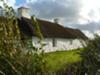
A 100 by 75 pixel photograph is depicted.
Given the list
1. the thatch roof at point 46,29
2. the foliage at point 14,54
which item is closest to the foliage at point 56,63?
the foliage at point 14,54

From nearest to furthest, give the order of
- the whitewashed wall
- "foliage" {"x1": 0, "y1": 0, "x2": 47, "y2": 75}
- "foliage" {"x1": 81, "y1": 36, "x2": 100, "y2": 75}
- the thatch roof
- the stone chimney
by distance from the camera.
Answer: "foliage" {"x1": 0, "y1": 0, "x2": 47, "y2": 75}, "foliage" {"x1": 81, "y1": 36, "x2": 100, "y2": 75}, the thatch roof, the stone chimney, the whitewashed wall

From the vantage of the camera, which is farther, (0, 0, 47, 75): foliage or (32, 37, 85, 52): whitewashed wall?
(32, 37, 85, 52): whitewashed wall

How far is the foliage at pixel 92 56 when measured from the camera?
10.8 metres

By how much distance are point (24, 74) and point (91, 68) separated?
6367 millimetres

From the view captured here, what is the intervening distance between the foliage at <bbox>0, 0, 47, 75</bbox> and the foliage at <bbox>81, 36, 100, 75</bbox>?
19.2ft

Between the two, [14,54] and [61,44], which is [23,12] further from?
[14,54]

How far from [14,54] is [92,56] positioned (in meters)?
7.43

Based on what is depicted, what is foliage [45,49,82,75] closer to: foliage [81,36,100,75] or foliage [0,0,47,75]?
foliage [0,0,47,75]

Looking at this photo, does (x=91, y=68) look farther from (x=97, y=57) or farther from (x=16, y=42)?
(x=16, y=42)

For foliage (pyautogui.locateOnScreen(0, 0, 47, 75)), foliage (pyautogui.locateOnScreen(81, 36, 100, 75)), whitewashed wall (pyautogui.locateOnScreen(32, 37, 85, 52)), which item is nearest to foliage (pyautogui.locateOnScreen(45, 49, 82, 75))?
foliage (pyautogui.locateOnScreen(0, 0, 47, 75))

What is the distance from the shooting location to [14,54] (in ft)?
14.8

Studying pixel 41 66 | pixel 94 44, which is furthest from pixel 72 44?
pixel 41 66

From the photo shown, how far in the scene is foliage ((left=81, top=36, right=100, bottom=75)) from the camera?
1075 cm

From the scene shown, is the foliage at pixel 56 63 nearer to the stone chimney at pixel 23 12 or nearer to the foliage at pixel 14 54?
the foliage at pixel 14 54
